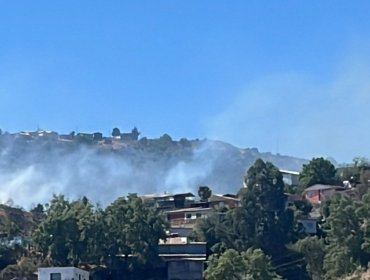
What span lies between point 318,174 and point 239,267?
25692 mm

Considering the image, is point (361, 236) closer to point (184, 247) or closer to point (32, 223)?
point (184, 247)

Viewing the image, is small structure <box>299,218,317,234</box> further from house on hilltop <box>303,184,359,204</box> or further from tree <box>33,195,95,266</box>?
tree <box>33,195,95,266</box>

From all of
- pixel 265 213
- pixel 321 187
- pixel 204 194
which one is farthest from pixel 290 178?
pixel 265 213

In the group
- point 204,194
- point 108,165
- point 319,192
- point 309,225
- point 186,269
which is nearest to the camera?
point 186,269

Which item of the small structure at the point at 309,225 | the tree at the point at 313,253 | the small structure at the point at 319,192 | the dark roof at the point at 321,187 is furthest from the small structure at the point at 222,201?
the tree at the point at 313,253

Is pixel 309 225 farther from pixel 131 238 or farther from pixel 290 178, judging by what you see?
pixel 290 178

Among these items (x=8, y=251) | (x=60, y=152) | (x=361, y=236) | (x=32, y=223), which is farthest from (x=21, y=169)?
(x=361, y=236)

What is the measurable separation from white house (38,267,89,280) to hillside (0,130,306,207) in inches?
2251

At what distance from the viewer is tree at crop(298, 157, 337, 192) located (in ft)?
241

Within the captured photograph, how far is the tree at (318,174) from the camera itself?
2894 inches

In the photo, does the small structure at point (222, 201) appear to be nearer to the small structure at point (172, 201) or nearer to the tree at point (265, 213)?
the small structure at point (172, 201)

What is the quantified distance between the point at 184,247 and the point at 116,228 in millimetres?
5239

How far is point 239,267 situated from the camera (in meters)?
50.0

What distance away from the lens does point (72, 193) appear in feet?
396
